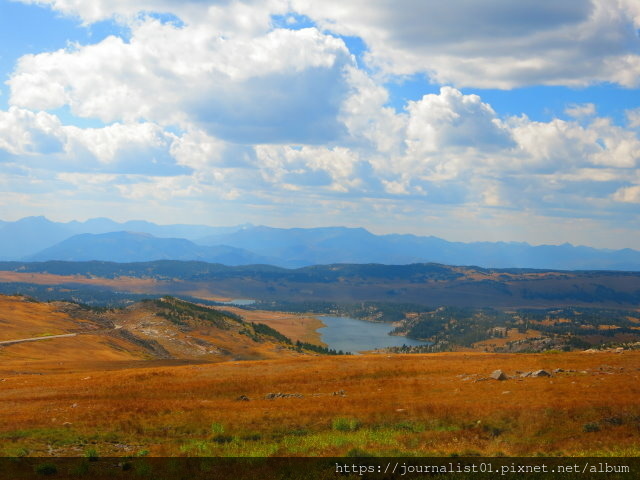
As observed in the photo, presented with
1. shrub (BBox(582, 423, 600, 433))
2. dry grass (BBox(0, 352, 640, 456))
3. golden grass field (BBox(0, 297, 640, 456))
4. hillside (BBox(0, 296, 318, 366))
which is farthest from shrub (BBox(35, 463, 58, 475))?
hillside (BBox(0, 296, 318, 366))

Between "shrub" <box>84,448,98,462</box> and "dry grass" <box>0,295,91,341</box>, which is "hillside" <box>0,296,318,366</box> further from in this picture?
"shrub" <box>84,448,98,462</box>

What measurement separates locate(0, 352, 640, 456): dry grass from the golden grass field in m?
0.10

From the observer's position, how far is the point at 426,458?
21.0 m

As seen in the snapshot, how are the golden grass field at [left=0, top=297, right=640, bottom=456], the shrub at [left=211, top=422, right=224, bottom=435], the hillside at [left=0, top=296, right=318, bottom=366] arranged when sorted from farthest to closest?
1. the hillside at [left=0, top=296, right=318, bottom=366]
2. the shrub at [left=211, top=422, right=224, bottom=435]
3. the golden grass field at [left=0, top=297, right=640, bottom=456]

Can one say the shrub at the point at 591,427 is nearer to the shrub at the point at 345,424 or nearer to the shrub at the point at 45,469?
the shrub at the point at 345,424

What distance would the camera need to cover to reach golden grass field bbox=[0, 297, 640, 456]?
24.6 meters

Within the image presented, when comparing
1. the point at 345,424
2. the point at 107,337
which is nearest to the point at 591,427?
the point at 345,424

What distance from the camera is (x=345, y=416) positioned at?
30812 millimetres

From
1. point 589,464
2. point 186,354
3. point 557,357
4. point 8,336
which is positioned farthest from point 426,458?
point 186,354

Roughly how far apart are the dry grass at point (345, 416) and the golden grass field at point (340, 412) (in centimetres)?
10

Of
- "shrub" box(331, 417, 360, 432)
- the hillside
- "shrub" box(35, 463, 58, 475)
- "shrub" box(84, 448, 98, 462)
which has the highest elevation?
"shrub" box(35, 463, 58, 475)

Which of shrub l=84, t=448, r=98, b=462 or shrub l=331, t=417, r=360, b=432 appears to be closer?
shrub l=84, t=448, r=98, b=462

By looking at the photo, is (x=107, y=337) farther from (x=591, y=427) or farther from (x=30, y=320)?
(x=591, y=427)

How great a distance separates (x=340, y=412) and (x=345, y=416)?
1.18m
